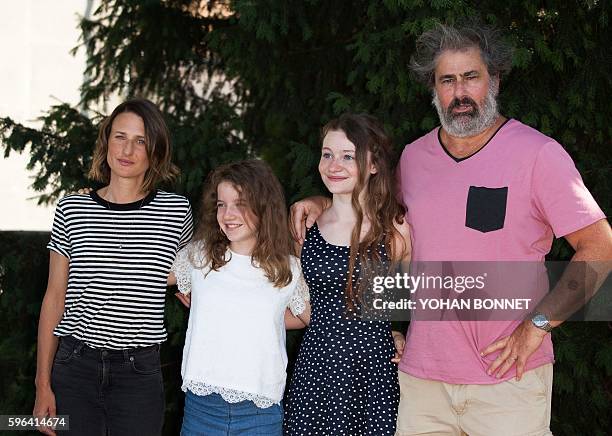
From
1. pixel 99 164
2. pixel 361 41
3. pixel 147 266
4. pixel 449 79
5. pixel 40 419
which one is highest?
pixel 361 41

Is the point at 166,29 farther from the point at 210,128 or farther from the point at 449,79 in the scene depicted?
the point at 449,79

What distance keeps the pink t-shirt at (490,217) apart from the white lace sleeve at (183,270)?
2.97 feet

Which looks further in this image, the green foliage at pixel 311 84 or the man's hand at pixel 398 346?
the green foliage at pixel 311 84

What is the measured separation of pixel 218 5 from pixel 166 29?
44 centimetres

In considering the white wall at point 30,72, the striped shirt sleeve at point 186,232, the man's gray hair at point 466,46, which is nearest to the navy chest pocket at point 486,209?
the man's gray hair at point 466,46

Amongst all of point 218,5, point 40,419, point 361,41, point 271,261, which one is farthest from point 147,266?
point 218,5

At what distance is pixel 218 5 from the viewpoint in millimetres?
5305

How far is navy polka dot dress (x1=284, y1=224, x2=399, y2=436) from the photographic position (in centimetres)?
298

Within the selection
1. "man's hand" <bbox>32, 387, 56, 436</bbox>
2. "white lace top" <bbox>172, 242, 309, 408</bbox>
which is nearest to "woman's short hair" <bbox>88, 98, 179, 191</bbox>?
"white lace top" <bbox>172, 242, 309, 408</bbox>

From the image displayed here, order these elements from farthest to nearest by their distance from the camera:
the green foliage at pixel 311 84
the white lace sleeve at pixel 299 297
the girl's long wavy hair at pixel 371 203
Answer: the green foliage at pixel 311 84, the white lace sleeve at pixel 299 297, the girl's long wavy hair at pixel 371 203

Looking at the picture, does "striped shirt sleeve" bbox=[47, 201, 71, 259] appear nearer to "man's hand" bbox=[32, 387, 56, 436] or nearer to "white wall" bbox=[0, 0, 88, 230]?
"man's hand" bbox=[32, 387, 56, 436]

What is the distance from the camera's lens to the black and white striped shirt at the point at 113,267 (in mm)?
3020

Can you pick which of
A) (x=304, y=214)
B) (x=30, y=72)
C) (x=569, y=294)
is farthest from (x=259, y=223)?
(x=30, y=72)

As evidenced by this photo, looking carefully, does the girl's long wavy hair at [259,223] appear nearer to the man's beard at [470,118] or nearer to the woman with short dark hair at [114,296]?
the woman with short dark hair at [114,296]
